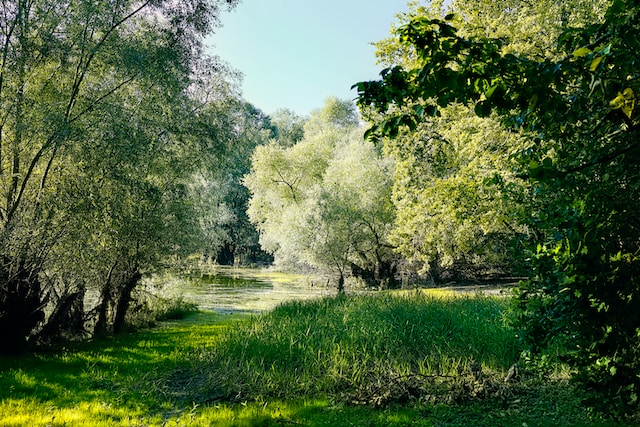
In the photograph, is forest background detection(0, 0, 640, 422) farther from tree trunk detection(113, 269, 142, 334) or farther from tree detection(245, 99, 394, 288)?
tree detection(245, 99, 394, 288)

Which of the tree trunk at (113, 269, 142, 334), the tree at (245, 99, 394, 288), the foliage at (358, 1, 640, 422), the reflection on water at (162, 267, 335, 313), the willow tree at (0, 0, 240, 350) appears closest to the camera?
the foliage at (358, 1, 640, 422)

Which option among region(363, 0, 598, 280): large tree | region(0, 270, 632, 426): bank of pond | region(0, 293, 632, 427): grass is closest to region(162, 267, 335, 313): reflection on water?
region(0, 293, 632, 427): grass

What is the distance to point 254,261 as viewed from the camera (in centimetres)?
5159

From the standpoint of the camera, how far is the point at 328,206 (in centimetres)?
2420

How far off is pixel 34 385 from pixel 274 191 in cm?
2701

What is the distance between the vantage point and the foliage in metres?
2.47

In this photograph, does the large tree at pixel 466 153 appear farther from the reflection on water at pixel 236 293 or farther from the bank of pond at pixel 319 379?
the reflection on water at pixel 236 293

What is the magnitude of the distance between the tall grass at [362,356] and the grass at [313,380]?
2cm

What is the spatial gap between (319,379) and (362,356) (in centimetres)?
96

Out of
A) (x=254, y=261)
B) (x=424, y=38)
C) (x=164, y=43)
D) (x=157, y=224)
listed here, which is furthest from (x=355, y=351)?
(x=254, y=261)

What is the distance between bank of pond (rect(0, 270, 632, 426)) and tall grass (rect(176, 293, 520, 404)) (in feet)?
0.07

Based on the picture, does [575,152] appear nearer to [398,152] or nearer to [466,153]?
[466,153]

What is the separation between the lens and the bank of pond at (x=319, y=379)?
573cm

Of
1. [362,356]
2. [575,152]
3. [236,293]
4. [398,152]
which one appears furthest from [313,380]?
[236,293]
